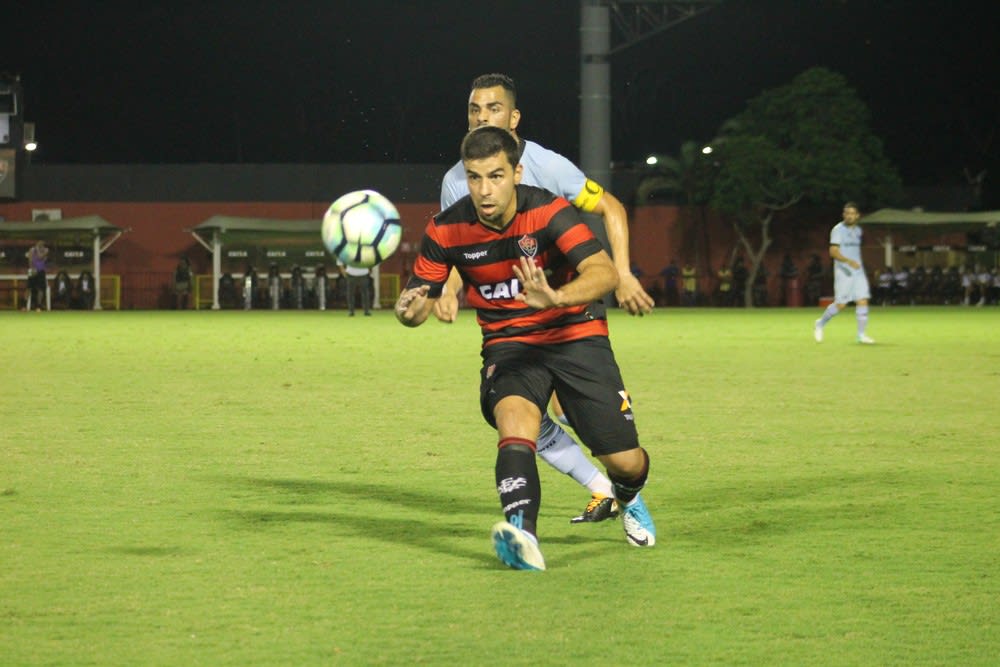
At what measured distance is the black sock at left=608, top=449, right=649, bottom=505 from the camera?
24.5 feet

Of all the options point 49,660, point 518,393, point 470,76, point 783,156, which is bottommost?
point 49,660

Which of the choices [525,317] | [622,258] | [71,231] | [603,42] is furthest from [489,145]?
[71,231]

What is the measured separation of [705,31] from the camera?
75625mm

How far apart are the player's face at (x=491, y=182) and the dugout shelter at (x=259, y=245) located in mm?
42952

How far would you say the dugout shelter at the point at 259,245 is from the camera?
50469 mm

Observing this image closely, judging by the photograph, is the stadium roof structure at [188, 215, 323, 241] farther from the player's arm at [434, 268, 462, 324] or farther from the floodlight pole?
the player's arm at [434, 268, 462, 324]

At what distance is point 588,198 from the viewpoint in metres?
8.52

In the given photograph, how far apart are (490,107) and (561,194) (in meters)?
0.64

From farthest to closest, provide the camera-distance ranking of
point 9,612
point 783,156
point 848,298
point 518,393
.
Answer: point 783,156
point 848,298
point 518,393
point 9,612

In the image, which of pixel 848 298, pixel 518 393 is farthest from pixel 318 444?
pixel 848 298

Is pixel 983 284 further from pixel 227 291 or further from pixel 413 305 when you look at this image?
pixel 413 305

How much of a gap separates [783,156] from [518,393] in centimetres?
4672

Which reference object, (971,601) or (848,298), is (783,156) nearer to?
(848,298)

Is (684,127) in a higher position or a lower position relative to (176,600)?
higher
